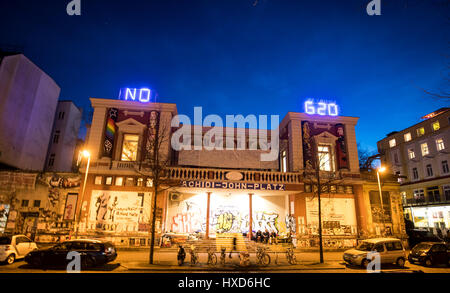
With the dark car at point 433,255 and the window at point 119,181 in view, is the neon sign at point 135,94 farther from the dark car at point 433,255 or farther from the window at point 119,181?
the dark car at point 433,255

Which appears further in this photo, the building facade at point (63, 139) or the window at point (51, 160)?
the building facade at point (63, 139)

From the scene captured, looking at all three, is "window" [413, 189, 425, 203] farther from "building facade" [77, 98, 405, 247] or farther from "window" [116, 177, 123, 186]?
"window" [116, 177, 123, 186]

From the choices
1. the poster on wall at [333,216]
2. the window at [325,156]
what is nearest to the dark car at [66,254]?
the poster on wall at [333,216]

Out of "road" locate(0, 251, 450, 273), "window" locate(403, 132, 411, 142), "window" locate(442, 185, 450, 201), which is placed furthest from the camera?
"window" locate(403, 132, 411, 142)

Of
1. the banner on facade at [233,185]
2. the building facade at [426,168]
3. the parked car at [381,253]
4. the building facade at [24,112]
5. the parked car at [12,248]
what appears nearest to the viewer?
the parked car at [12,248]

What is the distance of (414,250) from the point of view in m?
17.5

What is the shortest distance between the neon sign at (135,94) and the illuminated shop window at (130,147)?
162 inches

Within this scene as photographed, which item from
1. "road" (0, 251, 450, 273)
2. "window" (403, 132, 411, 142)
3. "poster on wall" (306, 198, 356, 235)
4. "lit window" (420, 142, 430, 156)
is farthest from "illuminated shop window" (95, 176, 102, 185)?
"window" (403, 132, 411, 142)

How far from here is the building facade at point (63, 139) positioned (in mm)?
39281

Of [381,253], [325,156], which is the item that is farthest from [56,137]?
[381,253]

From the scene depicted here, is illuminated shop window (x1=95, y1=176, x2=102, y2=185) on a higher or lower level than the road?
higher

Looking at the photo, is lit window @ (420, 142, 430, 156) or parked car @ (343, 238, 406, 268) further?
lit window @ (420, 142, 430, 156)

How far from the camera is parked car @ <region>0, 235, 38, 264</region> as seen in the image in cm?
1442

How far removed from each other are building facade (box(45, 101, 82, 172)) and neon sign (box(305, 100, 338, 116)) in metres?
39.7
